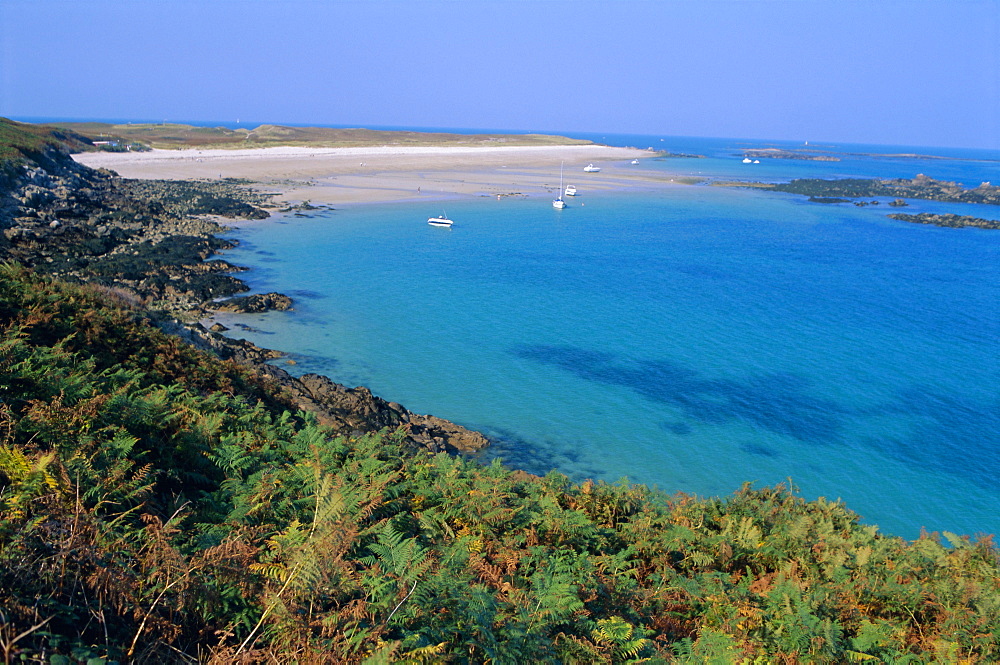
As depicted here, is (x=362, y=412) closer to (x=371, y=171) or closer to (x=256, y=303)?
(x=256, y=303)

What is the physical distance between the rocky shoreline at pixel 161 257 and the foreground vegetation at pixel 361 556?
18.9ft

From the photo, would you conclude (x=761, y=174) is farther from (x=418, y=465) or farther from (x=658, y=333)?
(x=418, y=465)

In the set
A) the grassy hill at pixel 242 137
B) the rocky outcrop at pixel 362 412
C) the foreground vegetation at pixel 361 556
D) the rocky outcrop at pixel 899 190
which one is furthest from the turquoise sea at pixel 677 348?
the grassy hill at pixel 242 137

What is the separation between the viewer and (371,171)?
8638 centimetres

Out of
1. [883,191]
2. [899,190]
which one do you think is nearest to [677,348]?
[883,191]

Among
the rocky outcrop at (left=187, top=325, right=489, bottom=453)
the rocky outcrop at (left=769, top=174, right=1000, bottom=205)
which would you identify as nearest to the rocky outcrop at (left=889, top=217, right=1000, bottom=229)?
the rocky outcrop at (left=769, top=174, right=1000, bottom=205)

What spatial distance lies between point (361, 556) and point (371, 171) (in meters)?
87.0

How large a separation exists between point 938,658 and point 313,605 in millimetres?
6033

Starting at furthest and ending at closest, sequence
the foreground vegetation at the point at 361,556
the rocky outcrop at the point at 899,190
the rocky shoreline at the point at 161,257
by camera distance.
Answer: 1. the rocky outcrop at the point at 899,190
2. the rocky shoreline at the point at 161,257
3. the foreground vegetation at the point at 361,556

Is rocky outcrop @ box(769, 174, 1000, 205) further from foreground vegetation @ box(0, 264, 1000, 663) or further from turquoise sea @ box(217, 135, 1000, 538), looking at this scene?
foreground vegetation @ box(0, 264, 1000, 663)

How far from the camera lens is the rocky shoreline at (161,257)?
16094mm

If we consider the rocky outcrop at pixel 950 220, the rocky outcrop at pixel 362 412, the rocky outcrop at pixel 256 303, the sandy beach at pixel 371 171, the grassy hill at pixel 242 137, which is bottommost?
the rocky outcrop at pixel 362 412

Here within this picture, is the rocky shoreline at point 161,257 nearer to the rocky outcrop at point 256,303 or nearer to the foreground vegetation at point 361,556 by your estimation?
the rocky outcrop at point 256,303

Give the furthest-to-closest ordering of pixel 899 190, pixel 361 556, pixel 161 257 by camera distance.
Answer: pixel 899 190 → pixel 161 257 → pixel 361 556
